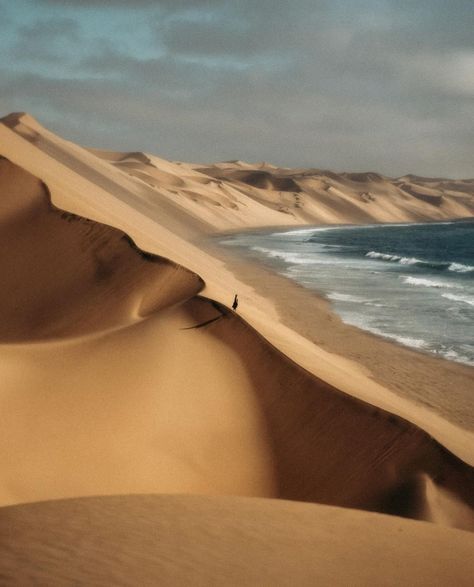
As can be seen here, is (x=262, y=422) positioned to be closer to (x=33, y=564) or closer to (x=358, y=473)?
(x=358, y=473)

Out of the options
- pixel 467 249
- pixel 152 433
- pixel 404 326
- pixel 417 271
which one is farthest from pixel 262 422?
pixel 467 249

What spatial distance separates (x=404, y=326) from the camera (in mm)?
18688

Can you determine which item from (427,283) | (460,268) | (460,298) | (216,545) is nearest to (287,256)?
(460,268)

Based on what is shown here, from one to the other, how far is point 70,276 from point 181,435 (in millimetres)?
9197

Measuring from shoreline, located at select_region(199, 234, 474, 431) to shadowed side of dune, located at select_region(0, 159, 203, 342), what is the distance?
14.2ft

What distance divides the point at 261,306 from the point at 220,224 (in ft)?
150

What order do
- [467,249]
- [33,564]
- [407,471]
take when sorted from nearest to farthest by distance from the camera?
1. [33,564]
2. [407,471]
3. [467,249]

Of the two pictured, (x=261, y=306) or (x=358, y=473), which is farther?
(x=261, y=306)

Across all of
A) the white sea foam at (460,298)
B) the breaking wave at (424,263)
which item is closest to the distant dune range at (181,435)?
the white sea foam at (460,298)

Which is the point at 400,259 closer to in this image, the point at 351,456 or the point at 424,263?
the point at 424,263

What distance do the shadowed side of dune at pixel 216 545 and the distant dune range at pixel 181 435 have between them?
0.02m

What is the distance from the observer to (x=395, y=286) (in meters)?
27.2

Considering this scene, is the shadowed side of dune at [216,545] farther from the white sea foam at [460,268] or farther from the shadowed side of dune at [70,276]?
the white sea foam at [460,268]

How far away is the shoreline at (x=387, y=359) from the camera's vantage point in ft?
39.3
